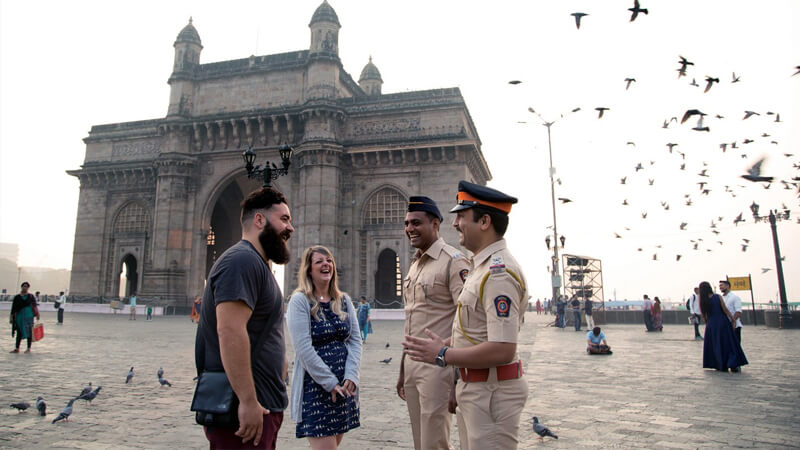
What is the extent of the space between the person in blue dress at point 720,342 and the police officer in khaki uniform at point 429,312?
25.0 ft

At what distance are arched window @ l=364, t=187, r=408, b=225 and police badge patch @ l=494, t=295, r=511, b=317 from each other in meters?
24.7

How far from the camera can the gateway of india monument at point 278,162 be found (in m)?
26.7

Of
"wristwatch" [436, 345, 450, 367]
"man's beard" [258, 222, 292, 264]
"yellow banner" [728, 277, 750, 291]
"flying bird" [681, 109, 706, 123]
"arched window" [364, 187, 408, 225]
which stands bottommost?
"wristwatch" [436, 345, 450, 367]

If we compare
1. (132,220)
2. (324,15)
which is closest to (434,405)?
(324,15)

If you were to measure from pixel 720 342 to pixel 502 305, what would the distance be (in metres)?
8.54

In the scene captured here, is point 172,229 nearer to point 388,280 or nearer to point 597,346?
point 388,280

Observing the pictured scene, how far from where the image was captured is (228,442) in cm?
244

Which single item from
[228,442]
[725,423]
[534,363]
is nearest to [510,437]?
[228,442]

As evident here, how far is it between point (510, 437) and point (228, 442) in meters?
1.34

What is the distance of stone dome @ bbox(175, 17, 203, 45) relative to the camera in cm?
3138

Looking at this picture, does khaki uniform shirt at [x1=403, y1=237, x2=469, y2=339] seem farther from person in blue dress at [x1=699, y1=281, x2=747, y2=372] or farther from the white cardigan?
person in blue dress at [x1=699, y1=281, x2=747, y2=372]

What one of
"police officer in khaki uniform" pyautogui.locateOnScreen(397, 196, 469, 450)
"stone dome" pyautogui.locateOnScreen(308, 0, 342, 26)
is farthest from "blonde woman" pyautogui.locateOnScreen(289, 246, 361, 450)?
"stone dome" pyautogui.locateOnScreen(308, 0, 342, 26)

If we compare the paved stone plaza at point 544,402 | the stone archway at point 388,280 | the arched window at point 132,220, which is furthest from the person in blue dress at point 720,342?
the arched window at point 132,220

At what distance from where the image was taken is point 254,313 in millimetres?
2592
